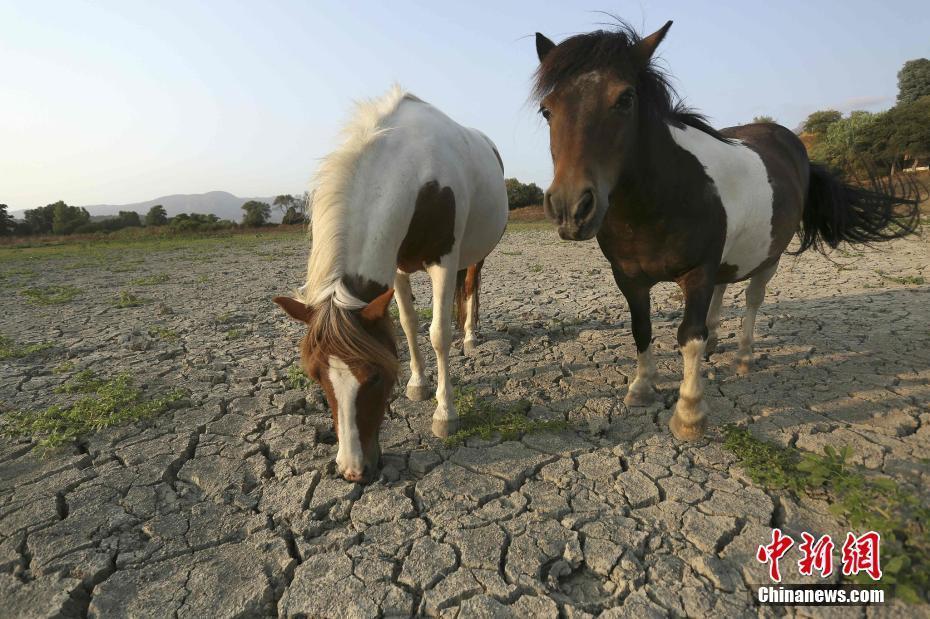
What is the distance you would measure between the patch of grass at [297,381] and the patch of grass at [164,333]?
6.72ft

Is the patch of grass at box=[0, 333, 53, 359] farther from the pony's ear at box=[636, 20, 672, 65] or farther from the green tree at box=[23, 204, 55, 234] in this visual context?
the green tree at box=[23, 204, 55, 234]

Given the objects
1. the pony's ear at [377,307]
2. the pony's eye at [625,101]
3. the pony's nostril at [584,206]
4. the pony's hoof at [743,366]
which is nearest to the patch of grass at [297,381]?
the pony's ear at [377,307]

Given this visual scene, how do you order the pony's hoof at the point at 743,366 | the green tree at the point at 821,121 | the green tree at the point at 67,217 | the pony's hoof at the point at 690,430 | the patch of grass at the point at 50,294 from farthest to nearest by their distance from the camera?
the green tree at the point at 821,121
the green tree at the point at 67,217
the patch of grass at the point at 50,294
the pony's hoof at the point at 743,366
the pony's hoof at the point at 690,430

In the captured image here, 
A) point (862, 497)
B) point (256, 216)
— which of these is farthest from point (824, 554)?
point (256, 216)

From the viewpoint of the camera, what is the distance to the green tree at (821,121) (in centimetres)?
3169

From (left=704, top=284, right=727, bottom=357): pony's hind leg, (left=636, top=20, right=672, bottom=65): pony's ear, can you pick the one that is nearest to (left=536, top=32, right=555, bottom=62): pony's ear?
(left=636, top=20, right=672, bottom=65): pony's ear

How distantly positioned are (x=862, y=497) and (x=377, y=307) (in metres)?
2.36

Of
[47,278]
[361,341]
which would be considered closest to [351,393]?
[361,341]

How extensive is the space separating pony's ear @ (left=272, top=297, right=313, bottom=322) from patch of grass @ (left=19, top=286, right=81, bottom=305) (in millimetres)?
7146

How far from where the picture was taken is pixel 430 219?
2.70 metres

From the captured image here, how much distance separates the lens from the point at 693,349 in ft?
8.83

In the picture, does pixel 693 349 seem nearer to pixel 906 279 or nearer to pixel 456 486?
pixel 456 486

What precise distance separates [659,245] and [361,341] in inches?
68.8

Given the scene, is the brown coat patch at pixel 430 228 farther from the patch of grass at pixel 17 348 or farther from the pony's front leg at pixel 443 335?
the patch of grass at pixel 17 348
